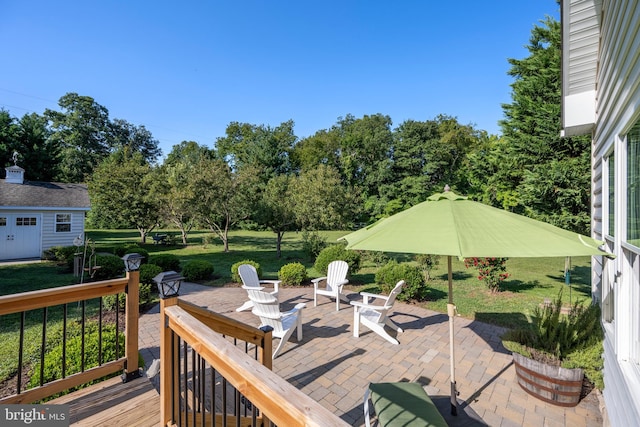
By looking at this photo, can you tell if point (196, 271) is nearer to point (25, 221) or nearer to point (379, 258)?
point (379, 258)

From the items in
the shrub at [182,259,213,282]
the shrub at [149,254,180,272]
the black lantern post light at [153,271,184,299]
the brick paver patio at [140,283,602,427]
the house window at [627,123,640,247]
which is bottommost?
the brick paver patio at [140,283,602,427]

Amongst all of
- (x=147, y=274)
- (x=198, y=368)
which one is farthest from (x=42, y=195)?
(x=198, y=368)

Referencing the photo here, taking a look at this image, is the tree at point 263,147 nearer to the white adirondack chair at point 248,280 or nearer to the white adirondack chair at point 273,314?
the white adirondack chair at point 248,280

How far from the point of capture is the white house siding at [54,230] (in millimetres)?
13867

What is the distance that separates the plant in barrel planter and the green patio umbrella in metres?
1.42

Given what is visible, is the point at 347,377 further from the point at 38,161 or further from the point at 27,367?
the point at 38,161

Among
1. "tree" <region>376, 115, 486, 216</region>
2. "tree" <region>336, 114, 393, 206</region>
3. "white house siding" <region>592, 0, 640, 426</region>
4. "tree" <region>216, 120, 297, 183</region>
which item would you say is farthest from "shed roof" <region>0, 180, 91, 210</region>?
"tree" <region>336, 114, 393, 206</region>

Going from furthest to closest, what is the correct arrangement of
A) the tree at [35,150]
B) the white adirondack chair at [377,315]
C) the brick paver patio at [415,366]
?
the tree at [35,150] → the white adirondack chair at [377,315] → the brick paver patio at [415,366]

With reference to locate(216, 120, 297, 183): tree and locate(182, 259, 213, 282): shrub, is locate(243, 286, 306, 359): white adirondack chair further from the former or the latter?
locate(216, 120, 297, 183): tree

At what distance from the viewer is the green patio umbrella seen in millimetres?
1956

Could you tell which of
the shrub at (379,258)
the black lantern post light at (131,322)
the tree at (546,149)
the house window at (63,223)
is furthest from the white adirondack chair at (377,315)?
the house window at (63,223)

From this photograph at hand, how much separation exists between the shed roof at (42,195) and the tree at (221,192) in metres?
6.19

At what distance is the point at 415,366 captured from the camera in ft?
12.7

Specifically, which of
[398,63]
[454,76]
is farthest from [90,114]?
[454,76]
